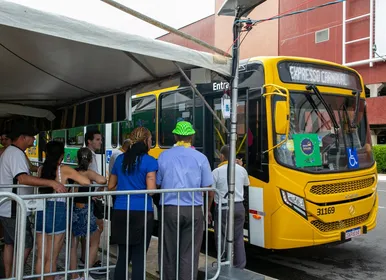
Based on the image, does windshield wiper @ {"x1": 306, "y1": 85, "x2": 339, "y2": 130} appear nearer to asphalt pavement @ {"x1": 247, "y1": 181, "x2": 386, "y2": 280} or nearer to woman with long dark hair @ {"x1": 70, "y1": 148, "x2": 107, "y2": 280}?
asphalt pavement @ {"x1": 247, "y1": 181, "x2": 386, "y2": 280}

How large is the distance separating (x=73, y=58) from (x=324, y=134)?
360cm

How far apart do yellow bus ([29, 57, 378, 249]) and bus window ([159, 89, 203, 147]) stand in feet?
2.10

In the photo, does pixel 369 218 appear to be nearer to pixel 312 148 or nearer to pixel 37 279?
pixel 312 148

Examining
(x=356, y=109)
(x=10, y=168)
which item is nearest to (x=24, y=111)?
(x=10, y=168)

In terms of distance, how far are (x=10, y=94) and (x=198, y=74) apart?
10.9 feet

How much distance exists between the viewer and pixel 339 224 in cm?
551

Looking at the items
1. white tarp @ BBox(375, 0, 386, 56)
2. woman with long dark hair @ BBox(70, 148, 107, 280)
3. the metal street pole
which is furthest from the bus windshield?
white tarp @ BBox(375, 0, 386, 56)

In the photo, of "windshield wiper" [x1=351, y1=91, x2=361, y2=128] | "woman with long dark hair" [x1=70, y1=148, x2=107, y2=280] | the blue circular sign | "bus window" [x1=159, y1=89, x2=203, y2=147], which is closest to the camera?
"woman with long dark hair" [x1=70, y1=148, x2=107, y2=280]

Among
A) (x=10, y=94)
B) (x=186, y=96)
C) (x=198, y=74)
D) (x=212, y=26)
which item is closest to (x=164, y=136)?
(x=186, y=96)

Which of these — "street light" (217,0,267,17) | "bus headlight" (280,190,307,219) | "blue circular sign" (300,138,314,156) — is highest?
"street light" (217,0,267,17)

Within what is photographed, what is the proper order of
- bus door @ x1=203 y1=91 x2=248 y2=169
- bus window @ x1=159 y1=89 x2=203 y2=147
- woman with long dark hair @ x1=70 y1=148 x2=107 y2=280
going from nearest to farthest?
woman with long dark hair @ x1=70 y1=148 x2=107 y2=280 < bus door @ x1=203 y1=91 x2=248 y2=169 < bus window @ x1=159 y1=89 x2=203 y2=147

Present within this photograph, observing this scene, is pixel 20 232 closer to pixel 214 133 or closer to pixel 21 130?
pixel 21 130

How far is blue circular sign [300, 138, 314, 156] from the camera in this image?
544 centimetres

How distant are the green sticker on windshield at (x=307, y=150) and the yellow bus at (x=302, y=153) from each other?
0.01m
